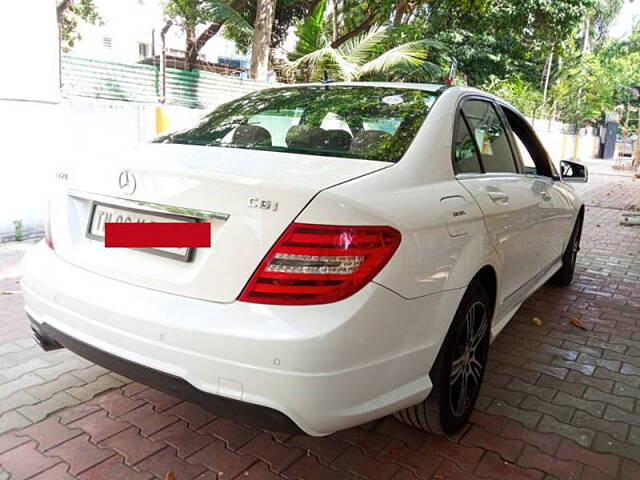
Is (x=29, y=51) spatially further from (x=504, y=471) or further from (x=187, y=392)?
(x=504, y=471)

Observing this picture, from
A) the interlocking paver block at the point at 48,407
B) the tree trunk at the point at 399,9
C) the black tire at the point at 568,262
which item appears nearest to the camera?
the interlocking paver block at the point at 48,407

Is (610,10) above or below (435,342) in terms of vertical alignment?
above

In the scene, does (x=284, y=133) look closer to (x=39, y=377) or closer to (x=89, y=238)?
Result: (x=89, y=238)

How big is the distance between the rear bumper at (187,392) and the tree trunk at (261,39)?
9.45 metres

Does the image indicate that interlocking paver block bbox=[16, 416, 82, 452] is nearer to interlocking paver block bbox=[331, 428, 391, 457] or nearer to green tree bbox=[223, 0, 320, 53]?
interlocking paver block bbox=[331, 428, 391, 457]

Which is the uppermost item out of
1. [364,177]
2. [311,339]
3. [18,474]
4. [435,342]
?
[364,177]

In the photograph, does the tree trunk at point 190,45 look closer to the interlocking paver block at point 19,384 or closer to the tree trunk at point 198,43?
the tree trunk at point 198,43

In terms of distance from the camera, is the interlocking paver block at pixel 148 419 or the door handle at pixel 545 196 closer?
the interlocking paver block at pixel 148 419

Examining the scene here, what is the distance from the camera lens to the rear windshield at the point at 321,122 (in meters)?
2.34

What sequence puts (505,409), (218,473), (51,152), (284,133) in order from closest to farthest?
1. (218,473)
2. (284,133)
3. (505,409)
4. (51,152)

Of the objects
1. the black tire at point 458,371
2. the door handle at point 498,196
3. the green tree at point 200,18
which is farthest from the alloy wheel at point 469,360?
the green tree at point 200,18

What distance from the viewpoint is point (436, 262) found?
207 cm

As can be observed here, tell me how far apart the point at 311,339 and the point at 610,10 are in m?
44.6


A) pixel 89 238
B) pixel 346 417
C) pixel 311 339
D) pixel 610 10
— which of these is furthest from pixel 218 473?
pixel 610 10
